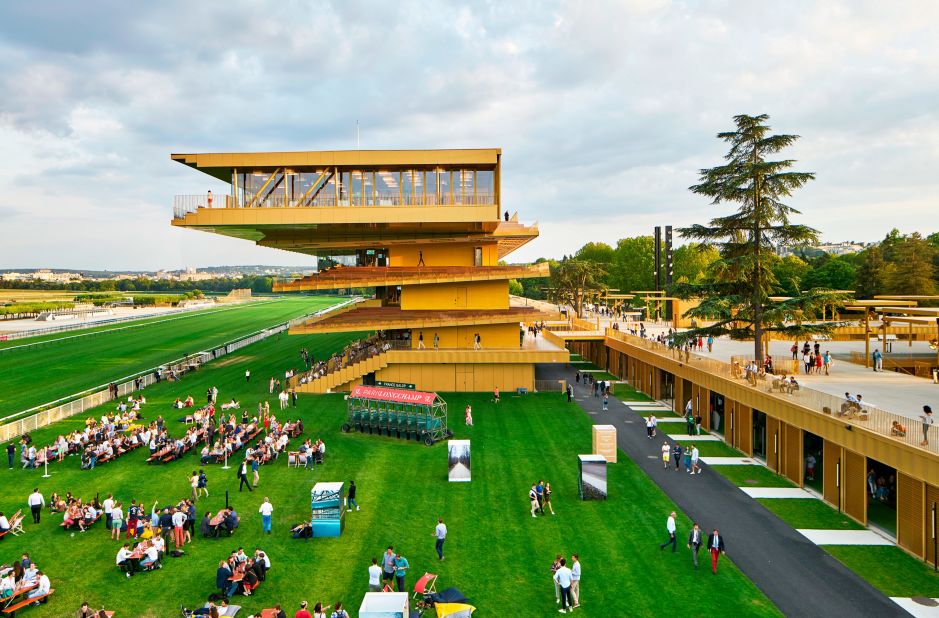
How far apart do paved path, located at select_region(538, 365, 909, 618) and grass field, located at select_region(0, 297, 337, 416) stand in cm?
4236

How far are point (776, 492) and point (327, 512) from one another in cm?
1726

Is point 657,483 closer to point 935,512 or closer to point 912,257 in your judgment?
point 935,512

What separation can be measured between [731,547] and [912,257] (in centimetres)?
6563

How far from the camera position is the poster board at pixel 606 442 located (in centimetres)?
2633

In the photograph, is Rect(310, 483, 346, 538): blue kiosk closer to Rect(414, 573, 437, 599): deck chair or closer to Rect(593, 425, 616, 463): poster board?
Rect(414, 573, 437, 599): deck chair

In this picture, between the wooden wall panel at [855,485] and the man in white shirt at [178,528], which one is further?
the wooden wall panel at [855,485]

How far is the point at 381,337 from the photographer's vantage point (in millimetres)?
47375

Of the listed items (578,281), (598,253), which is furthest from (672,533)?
(598,253)

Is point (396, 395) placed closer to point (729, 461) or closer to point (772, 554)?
Answer: point (729, 461)

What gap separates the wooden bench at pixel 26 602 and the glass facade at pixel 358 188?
2939 cm

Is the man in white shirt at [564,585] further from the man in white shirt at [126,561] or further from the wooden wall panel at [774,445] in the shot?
the wooden wall panel at [774,445]

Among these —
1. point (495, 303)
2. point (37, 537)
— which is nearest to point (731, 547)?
point (37, 537)

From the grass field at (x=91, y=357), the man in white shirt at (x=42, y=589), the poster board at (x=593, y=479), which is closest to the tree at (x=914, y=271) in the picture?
the poster board at (x=593, y=479)

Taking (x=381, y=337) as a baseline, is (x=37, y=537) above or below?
below
